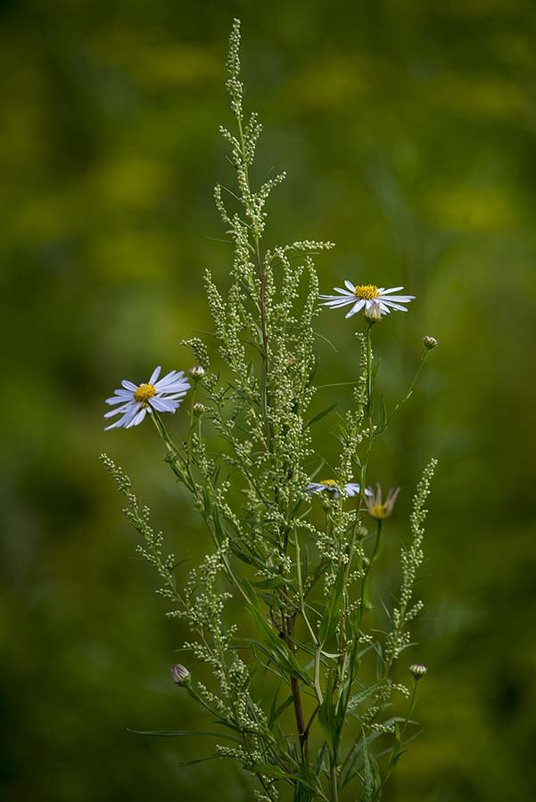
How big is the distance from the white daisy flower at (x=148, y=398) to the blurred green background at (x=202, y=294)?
2.02 feet

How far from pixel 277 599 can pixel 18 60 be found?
124 cm

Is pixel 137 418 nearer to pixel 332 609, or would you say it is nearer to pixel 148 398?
pixel 148 398

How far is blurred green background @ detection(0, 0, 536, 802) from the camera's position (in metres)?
1.17

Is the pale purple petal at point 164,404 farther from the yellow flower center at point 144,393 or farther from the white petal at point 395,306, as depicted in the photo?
the white petal at point 395,306

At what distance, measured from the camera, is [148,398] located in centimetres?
47

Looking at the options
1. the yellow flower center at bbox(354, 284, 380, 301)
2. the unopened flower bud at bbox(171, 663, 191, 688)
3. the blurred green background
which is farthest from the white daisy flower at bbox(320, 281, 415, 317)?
the blurred green background

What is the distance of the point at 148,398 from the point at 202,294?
2.90ft

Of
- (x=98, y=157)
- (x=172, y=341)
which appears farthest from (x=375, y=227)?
(x=98, y=157)

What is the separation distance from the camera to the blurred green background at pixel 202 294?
3.85 feet

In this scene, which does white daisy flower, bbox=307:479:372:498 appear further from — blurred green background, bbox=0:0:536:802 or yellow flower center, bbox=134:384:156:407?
blurred green background, bbox=0:0:536:802

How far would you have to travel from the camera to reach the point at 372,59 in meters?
1.36

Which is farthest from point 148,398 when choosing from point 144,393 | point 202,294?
point 202,294

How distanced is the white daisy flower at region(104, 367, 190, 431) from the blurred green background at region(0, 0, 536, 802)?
2.02 ft

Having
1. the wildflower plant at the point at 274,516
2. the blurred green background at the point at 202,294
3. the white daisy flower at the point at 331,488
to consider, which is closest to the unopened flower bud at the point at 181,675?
the wildflower plant at the point at 274,516
